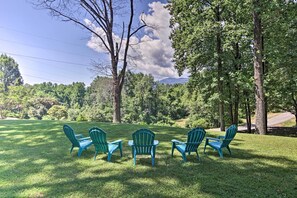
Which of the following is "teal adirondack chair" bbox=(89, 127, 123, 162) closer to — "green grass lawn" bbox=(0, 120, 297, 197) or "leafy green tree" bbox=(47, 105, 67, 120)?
"green grass lawn" bbox=(0, 120, 297, 197)

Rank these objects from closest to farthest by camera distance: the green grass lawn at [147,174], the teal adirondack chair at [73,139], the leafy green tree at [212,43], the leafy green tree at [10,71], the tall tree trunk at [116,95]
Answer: the green grass lawn at [147,174] → the teal adirondack chair at [73,139] → the leafy green tree at [212,43] → the tall tree trunk at [116,95] → the leafy green tree at [10,71]

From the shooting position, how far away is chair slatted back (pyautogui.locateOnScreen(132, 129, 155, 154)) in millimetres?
4152

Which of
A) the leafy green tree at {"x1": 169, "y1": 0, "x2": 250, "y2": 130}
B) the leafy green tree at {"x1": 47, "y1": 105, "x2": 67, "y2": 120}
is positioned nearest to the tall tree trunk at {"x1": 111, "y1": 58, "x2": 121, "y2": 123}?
the leafy green tree at {"x1": 169, "y1": 0, "x2": 250, "y2": 130}

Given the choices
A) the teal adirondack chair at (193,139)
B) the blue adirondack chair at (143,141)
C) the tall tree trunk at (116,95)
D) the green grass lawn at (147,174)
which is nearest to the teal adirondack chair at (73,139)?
the green grass lawn at (147,174)

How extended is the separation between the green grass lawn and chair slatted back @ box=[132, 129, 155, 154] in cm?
32

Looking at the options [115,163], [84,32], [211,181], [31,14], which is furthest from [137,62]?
[211,181]

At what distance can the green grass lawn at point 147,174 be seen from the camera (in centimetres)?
312

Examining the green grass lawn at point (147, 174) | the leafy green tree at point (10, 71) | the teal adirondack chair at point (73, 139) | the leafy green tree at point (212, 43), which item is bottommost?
the green grass lawn at point (147, 174)

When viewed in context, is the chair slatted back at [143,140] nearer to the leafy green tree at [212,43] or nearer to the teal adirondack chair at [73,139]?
the teal adirondack chair at [73,139]

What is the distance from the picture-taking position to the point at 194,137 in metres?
4.42

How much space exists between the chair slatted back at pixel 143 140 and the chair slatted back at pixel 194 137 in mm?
816

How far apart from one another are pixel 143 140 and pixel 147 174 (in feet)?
2.26

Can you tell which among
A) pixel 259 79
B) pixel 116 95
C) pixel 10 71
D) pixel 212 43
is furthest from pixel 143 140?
pixel 10 71

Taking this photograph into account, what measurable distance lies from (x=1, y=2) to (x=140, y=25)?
30.7 ft
